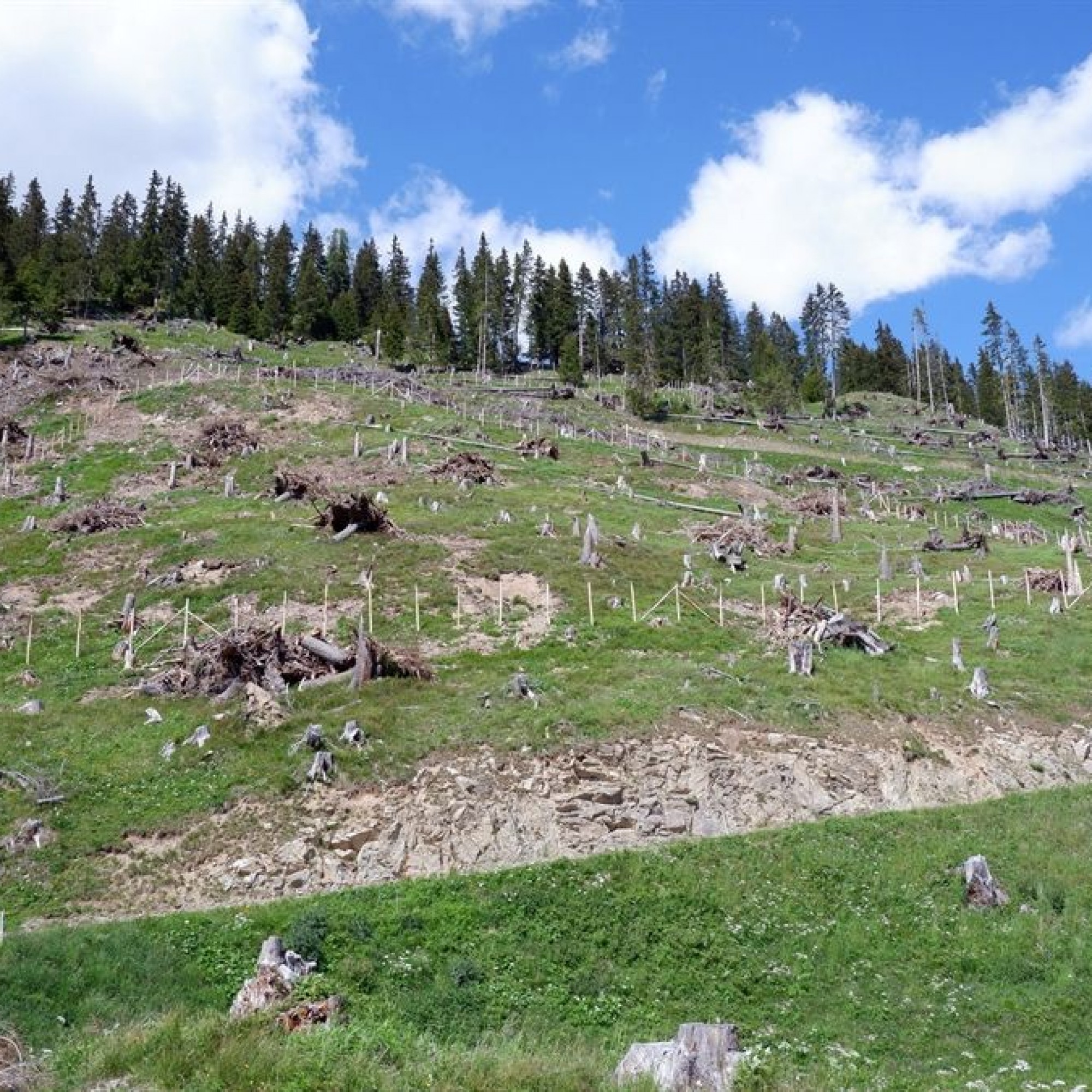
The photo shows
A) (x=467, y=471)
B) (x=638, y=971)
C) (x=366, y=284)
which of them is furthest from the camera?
(x=366, y=284)

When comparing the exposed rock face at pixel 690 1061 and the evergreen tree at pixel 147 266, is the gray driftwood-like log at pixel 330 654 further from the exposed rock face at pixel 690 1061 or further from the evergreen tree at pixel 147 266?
the evergreen tree at pixel 147 266

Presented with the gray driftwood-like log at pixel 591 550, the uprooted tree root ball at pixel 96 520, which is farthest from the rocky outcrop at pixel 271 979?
the uprooted tree root ball at pixel 96 520

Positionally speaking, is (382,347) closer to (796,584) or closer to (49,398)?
(49,398)

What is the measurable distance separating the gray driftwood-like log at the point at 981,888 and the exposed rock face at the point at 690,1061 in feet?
28.6

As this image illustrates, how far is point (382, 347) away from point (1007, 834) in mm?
100684

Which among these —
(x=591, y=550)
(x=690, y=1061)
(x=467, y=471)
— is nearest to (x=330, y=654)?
(x=591, y=550)

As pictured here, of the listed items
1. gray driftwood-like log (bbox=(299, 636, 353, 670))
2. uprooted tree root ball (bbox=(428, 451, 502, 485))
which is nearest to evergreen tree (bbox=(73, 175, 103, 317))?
uprooted tree root ball (bbox=(428, 451, 502, 485))

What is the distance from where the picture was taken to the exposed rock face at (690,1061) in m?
10.1

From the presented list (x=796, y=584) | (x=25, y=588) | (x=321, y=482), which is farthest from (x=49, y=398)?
(x=796, y=584)

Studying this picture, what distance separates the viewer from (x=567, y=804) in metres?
21.0

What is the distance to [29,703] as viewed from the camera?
25734 millimetres

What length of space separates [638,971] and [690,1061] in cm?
579

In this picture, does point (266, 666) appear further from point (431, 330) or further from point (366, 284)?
point (366, 284)

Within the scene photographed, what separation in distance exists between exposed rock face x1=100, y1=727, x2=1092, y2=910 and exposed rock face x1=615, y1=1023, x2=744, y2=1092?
29.8 feet
